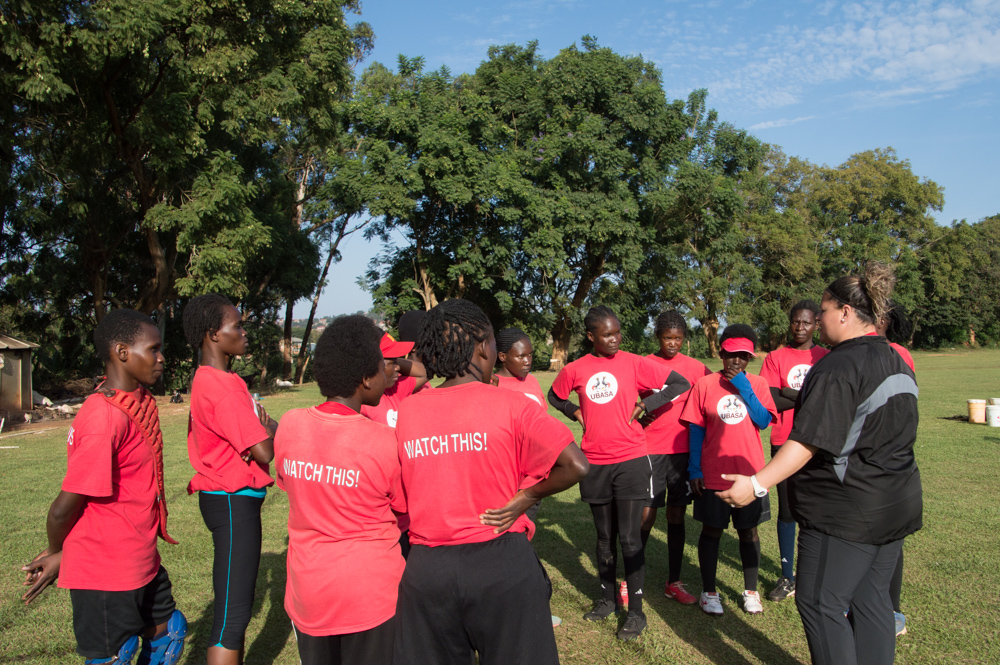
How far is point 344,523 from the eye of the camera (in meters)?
2.43

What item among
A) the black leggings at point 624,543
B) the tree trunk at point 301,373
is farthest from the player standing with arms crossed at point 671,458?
the tree trunk at point 301,373

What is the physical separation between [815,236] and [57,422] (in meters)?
45.0

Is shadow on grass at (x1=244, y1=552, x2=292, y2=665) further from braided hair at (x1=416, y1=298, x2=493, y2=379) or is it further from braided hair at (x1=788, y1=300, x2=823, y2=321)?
braided hair at (x1=788, y1=300, x2=823, y2=321)

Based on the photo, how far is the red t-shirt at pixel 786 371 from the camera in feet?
16.9

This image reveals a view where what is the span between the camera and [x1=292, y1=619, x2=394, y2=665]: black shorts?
2438 mm

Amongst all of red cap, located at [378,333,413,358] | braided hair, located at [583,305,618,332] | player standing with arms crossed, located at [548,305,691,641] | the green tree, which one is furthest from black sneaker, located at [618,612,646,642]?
the green tree

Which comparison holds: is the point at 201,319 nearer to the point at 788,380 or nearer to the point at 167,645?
the point at 167,645

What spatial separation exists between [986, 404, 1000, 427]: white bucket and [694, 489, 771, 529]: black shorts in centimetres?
1095

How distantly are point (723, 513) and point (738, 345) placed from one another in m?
1.21

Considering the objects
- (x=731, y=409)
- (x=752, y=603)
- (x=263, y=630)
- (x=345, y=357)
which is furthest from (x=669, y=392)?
(x=263, y=630)

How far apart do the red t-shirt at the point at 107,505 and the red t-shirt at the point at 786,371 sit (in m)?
4.45

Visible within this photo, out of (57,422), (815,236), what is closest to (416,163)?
(57,422)

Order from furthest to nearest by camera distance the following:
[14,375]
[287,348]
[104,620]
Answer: [287,348] < [14,375] < [104,620]

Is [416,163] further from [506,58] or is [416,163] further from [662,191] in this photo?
[662,191]
